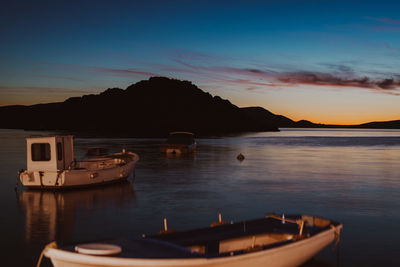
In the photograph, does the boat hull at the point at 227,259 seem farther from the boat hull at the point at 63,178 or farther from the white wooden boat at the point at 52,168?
the white wooden boat at the point at 52,168

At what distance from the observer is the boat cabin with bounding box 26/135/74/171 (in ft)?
67.4

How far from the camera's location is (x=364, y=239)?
40.6ft

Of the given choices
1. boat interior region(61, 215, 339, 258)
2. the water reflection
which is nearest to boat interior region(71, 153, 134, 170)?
the water reflection

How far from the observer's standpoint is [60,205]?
17.4 metres

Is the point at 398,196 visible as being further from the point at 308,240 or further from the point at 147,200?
the point at 308,240

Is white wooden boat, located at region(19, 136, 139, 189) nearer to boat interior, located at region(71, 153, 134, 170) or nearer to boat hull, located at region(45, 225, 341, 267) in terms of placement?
boat interior, located at region(71, 153, 134, 170)

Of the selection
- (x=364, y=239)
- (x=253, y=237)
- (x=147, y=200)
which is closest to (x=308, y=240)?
(x=253, y=237)

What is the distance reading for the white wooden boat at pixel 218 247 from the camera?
275 inches

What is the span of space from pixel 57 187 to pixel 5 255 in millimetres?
10029

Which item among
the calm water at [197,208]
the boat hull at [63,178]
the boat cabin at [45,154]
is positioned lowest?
the calm water at [197,208]

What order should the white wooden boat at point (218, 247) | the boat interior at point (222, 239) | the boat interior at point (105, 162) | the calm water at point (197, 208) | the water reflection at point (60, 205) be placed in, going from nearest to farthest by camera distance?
the white wooden boat at point (218, 247) < the boat interior at point (222, 239) < the calm water at point (197, 208) < the water reflection at point (60, 205) < the boat interior at point (105, 162)

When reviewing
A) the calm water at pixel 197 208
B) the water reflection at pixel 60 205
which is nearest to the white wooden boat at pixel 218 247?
the calm water at pixel 197 208

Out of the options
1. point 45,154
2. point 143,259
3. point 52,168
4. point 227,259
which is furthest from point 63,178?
point 227,259

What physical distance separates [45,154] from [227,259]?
15.9 metres
